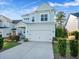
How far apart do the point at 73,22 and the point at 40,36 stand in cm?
561

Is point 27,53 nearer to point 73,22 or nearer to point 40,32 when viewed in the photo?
point 73,22

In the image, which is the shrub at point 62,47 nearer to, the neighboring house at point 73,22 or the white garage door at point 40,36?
the neighboring house at point 73,22

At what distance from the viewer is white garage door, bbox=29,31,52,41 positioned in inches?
410

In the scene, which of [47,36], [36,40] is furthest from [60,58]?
[36,40]

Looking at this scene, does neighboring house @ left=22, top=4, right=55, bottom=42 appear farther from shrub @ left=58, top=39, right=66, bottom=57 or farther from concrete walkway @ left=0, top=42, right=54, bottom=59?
shrub @ left=58, top=39, right=66, bottom=57

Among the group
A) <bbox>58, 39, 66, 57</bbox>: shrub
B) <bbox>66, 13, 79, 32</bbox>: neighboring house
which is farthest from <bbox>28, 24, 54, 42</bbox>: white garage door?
<bbox>66, 13, 79, 32</bbox>: neighboring house

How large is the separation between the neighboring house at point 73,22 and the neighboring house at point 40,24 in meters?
4.70

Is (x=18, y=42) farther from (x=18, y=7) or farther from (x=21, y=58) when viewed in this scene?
(x=18, y=7)

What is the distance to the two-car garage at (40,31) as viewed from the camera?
1045 cm

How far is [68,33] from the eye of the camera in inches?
223

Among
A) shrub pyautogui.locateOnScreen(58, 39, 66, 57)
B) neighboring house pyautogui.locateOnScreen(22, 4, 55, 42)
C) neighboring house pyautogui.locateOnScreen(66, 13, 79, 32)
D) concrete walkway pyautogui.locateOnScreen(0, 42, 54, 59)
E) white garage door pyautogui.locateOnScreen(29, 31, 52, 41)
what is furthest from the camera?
neighboring house pyautogui.locateOnScreen(22, 4, 55, 42)

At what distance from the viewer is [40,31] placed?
11102 millimetres

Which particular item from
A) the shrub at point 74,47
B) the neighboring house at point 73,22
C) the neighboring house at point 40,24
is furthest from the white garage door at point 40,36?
the neighboring house at point 73,22

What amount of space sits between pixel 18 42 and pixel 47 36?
5.52 ft
